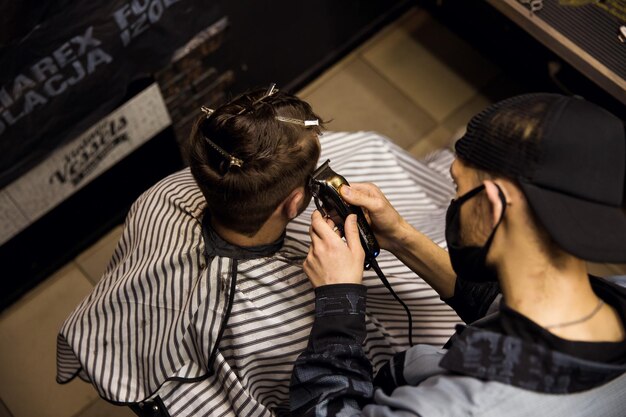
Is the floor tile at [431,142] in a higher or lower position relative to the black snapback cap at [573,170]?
lower

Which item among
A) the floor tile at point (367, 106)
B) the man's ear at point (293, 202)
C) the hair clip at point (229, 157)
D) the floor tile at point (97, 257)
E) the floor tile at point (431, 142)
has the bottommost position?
the floor tile at point (431, 142)

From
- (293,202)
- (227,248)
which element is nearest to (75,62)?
(227,248)

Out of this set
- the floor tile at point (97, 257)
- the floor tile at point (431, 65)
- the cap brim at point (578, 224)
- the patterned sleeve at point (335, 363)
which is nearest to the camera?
the cap brim at point (578, 224)

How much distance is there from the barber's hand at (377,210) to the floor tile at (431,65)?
1535 mm

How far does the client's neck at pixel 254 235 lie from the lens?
186 centimetres

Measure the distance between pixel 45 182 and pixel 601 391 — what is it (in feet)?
6.43

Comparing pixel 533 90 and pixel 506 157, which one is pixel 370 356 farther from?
pixel 533 90

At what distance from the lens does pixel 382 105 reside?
11.0 feet

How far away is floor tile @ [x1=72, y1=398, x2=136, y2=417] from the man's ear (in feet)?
4.20

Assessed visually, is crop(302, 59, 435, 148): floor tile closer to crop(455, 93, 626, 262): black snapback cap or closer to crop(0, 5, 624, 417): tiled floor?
crop(0, 5, 624, 417): tiled floor

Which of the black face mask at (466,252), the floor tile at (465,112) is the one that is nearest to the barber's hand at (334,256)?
the black face mask at (466,252)

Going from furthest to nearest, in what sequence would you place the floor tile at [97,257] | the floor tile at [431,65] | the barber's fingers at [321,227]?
the floor tile at [431,65] → the floor tile at [97,257] → the barber's fingers at [321,227]

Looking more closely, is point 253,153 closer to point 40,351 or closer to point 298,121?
point 298,121

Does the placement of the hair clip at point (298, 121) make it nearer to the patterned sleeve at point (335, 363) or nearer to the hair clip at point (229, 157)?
the hair clip at point (229, 157)
